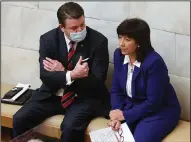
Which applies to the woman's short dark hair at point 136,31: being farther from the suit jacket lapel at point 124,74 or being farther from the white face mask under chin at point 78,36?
the white face mask under chin at point 78,36

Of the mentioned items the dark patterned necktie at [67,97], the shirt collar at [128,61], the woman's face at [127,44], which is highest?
the woman's face at [127,44]

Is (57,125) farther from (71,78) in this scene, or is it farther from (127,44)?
(127,44)

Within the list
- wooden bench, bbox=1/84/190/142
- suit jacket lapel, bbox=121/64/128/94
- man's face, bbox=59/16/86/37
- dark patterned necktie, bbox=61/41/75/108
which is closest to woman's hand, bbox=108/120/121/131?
wooden bench, bbox=1/84/190/142

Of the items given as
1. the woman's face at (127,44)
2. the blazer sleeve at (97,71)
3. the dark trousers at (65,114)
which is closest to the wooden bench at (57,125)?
the dark trousers at (65,114)

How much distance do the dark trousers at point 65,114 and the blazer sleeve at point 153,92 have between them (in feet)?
0.96

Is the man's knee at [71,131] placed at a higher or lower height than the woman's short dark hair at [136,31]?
lower

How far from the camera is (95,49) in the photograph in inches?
118

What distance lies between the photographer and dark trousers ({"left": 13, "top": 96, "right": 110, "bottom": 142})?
2.92 m

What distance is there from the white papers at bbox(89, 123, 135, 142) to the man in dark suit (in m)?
0.12

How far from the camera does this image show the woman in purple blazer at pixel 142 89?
8.93 ft

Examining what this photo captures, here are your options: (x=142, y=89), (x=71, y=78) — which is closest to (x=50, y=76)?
(x=71, y=78)

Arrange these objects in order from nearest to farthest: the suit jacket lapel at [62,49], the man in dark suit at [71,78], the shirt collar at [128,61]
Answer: the shirt collar at [128,61]
the man in dark suit at [71,78]
the suit jacket lapel at [62,49]

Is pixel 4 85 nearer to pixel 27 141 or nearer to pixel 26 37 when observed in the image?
pixel 26 37

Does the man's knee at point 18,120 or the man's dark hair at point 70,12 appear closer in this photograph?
the man's dark hair at point 70,12
